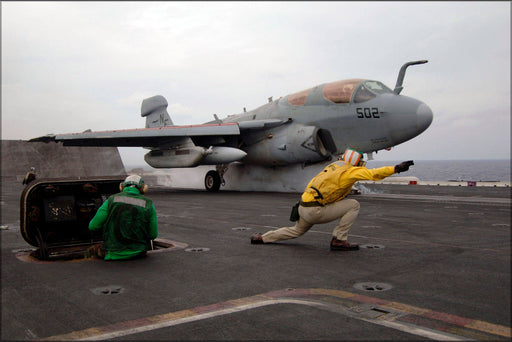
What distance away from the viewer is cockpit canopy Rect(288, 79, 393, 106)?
1667 centimetres

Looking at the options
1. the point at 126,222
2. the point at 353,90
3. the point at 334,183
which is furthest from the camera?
the point at 353,90

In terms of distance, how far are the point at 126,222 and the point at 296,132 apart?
13.1 m

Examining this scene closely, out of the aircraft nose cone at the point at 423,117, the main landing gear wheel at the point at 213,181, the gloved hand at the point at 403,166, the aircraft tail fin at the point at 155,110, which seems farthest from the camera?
the aircraft tail fin at the point at 155,110

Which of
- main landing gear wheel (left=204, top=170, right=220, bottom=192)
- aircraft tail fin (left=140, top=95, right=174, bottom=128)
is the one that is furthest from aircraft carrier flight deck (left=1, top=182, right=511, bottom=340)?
aircraft tail fin (left=140, top=95, right=174, bottom=128)

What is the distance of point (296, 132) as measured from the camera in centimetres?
1842

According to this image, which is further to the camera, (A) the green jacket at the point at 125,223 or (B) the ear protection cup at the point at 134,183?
(B) the ear protection cup at the point at 134,183

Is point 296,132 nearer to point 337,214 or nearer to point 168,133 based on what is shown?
point 168,133

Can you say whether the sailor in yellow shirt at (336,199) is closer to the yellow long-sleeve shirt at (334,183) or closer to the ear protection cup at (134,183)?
the yellow long-sleeve shirt at (334,183)

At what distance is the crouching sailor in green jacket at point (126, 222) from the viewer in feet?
19.6

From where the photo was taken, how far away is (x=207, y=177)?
2305cm

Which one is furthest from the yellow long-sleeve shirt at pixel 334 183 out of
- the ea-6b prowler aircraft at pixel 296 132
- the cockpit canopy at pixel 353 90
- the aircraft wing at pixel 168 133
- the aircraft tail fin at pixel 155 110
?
the aircraft tail fin at pixel 155 110

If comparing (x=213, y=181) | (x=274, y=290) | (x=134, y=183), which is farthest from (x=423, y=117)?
(x=274, y=290)

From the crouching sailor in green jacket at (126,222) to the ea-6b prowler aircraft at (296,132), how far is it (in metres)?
11.9

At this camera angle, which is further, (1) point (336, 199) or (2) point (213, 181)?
(2) point (213, 181)
